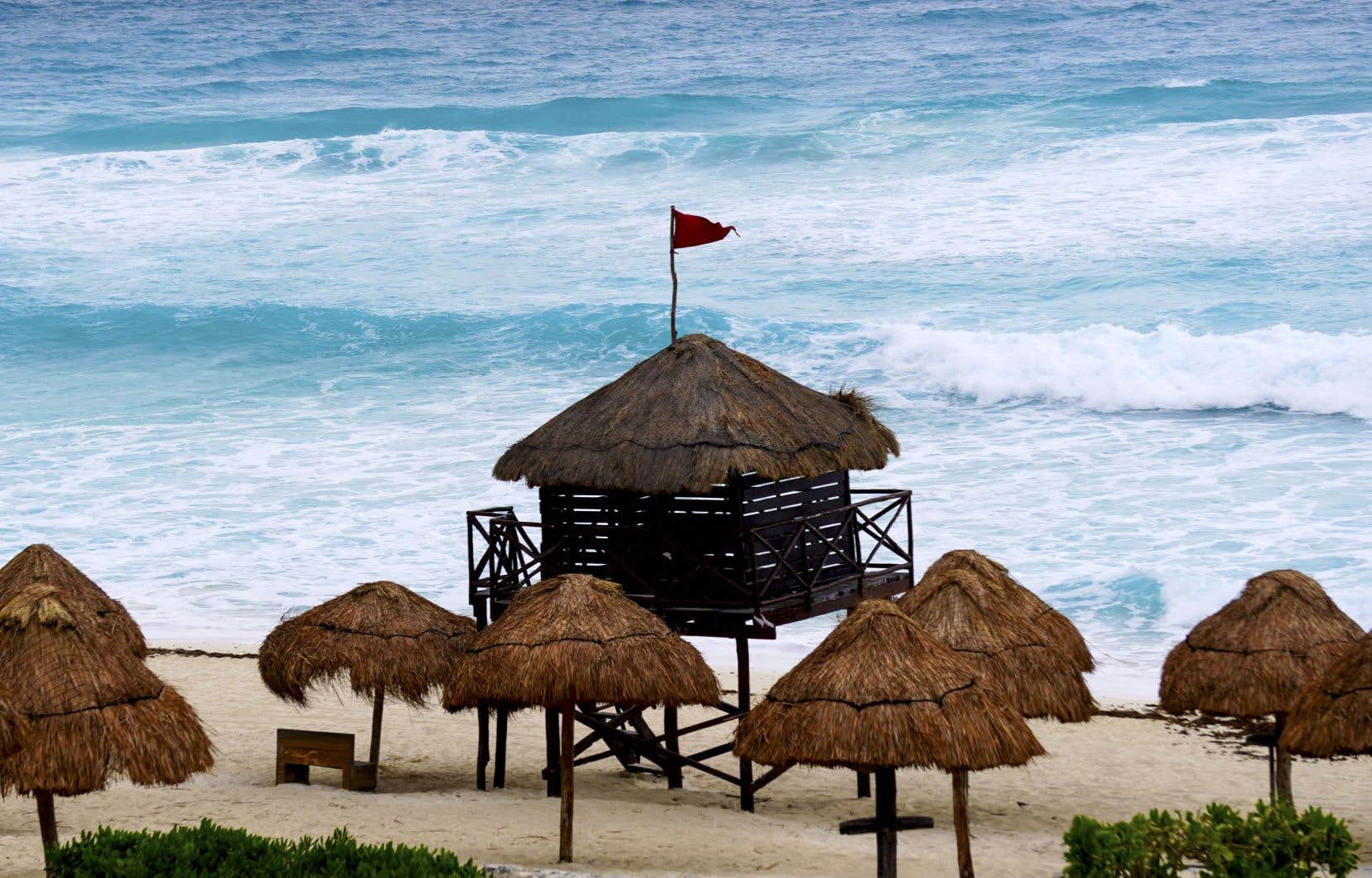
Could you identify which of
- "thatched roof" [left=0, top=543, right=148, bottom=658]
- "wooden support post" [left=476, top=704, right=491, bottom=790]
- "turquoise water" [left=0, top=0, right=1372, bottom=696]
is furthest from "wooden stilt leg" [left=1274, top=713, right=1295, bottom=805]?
"thatched roof" [left=0, top=543, right=148, bottom=658]

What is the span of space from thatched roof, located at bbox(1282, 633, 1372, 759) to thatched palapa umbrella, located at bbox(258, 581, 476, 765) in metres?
6.62

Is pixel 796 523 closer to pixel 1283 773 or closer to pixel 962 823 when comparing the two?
pixel 962 823

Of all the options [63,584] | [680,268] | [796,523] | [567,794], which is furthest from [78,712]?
[680,268]

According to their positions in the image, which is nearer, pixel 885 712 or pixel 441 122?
pixel 885 712

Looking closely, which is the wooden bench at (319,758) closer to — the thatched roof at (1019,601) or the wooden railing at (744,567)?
the wooden railing at (744,567)

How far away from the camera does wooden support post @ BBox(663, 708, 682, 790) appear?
14.9 meters

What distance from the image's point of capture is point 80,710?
10375 millimetres

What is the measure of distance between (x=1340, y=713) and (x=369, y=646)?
24.3ft

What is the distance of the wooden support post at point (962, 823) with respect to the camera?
11164 mm

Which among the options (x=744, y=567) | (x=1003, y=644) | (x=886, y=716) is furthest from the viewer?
(x=744, y=567)

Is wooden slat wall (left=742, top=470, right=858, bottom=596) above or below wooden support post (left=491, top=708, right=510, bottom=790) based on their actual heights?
above

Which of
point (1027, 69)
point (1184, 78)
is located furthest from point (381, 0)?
point (1184, 78)

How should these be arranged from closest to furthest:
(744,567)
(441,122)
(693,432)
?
(744,567), (693,432), (441,122)

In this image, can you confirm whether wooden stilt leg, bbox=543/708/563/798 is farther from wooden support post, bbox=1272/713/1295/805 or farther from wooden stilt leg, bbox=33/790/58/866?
wooden support post, bbox=1272/713/1295/805
